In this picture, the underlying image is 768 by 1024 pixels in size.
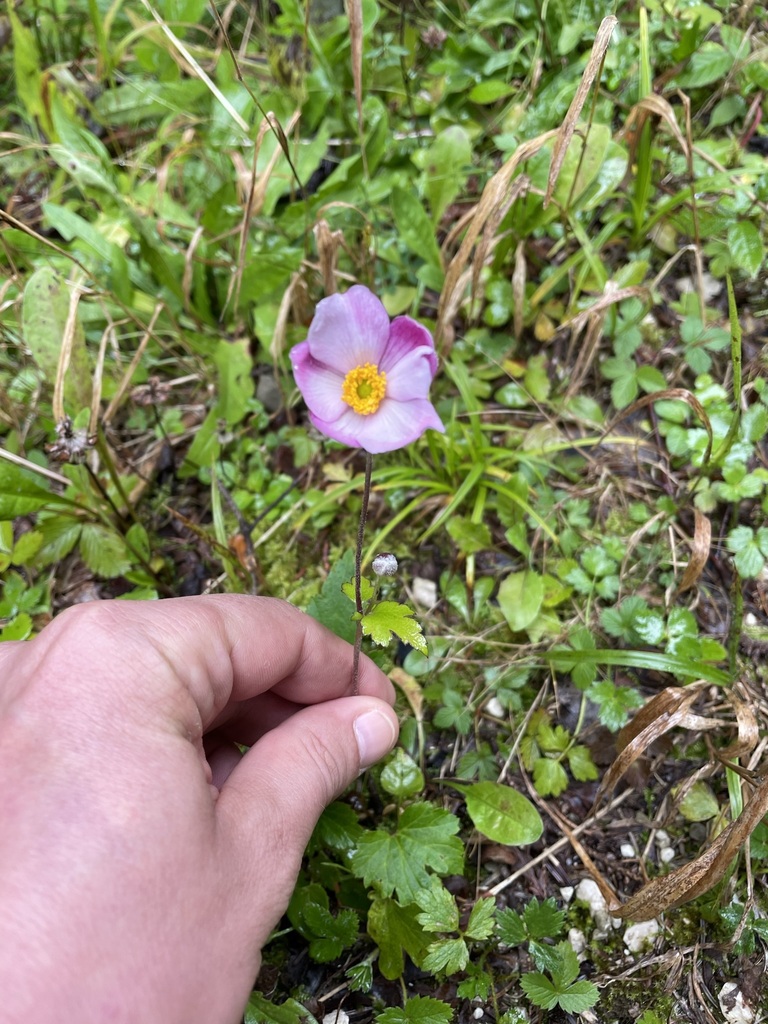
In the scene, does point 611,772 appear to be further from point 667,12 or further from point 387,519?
point 667,12

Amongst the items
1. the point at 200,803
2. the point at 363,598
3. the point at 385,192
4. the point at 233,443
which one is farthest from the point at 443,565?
the point at 385,192

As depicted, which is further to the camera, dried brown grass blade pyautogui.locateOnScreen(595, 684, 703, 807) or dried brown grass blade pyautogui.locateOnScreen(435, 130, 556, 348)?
dried brown grass blade pyautogui.locateOnScreen(435, 130, 556, 348)

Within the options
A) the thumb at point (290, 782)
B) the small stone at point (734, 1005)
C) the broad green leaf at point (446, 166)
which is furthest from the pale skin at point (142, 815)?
the broad green leaf at point (446, 166)

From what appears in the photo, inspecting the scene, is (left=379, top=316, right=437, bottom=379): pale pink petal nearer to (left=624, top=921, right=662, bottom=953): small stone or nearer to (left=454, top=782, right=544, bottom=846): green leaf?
(left=454, top=782, right=544, bottom=846): green leaf

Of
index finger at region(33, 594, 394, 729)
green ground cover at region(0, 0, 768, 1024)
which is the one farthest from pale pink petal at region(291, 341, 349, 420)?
index finger at region(33, 594, 394, 729)

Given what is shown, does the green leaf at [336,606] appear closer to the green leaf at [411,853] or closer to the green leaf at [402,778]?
the green leaf at [402,778]
